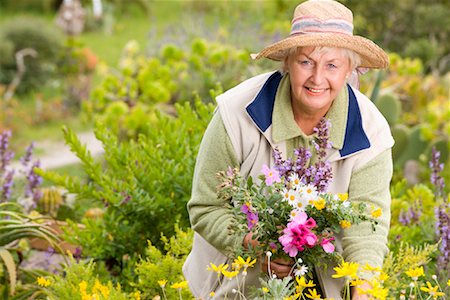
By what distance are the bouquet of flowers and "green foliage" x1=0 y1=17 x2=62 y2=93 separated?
8324 mm

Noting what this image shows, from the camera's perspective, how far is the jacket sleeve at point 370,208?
2.84 metres

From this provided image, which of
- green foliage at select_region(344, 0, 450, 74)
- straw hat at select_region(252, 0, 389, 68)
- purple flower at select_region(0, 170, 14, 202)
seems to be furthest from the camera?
green foliage at select_region(344, 0, 450, 74)

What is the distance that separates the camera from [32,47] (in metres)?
10.9

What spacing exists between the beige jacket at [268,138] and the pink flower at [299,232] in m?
0.45

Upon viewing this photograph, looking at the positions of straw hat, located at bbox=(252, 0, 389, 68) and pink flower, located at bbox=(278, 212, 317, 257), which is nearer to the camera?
pink flower, located at bbox=(278, 212, 317, 257)

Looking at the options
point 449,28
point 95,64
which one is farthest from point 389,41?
point 95,64

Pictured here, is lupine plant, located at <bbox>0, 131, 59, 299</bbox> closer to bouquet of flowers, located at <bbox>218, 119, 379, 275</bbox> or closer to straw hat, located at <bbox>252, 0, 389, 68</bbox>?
bouquet of flowers, located at <bbox>218, 119, 379, 275</bbox>

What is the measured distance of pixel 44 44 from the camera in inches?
432

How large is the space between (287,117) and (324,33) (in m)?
0.33

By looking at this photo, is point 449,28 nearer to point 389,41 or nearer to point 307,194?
point 389,41

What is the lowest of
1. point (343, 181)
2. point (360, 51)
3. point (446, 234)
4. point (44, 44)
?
point (446, 234)

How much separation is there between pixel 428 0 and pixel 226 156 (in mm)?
8265

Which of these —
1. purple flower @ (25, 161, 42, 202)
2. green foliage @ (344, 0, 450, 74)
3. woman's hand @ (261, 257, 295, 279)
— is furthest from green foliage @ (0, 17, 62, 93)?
woman's hand @ (261, 257, 295, 279)

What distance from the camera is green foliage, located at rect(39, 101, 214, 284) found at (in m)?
3.74
